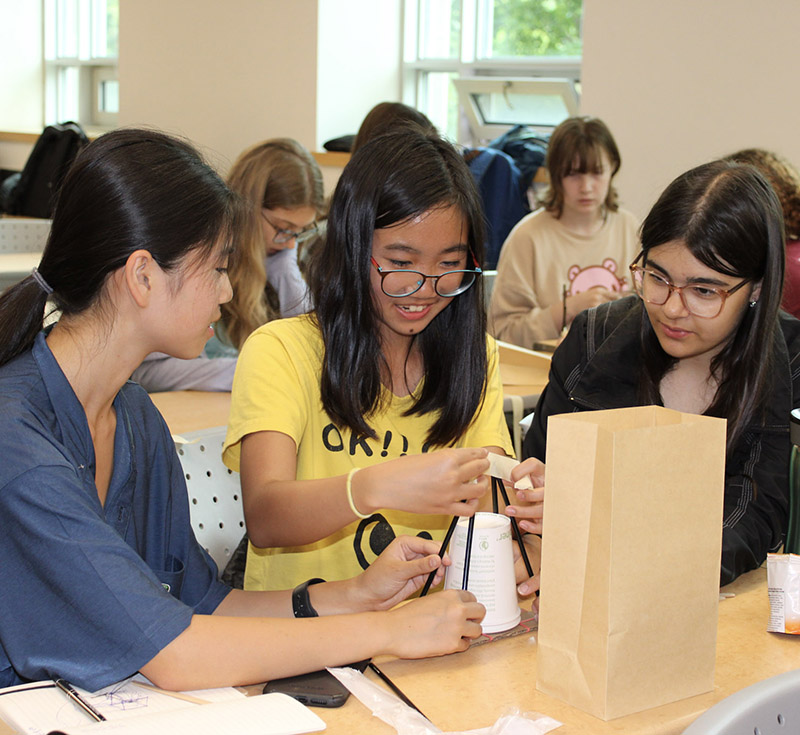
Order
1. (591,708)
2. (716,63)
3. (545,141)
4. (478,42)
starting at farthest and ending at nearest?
(478,42) → (545,141) → (716,63) → (591,708)

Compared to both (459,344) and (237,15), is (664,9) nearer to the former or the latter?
(237,15)

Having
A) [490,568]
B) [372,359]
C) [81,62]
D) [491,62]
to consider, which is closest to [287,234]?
[372,359]

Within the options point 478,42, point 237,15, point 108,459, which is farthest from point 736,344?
point 237,15

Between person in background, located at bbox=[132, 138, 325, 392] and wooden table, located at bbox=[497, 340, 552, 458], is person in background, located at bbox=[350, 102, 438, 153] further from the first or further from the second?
wooden table, located at bbox=[497, 340, 552, 458]

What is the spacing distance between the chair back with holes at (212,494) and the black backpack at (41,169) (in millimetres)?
5041

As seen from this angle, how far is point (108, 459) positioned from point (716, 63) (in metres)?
3.45

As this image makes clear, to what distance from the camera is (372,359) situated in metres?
1.58

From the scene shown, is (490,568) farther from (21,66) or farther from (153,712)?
(21,66)

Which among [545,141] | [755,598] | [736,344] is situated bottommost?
[755,598]

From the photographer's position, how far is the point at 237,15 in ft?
18.5

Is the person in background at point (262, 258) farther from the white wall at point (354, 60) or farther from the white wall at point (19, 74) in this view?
the white wall at point (19, 74)

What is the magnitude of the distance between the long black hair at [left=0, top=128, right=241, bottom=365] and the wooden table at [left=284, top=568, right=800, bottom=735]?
1.82 ft

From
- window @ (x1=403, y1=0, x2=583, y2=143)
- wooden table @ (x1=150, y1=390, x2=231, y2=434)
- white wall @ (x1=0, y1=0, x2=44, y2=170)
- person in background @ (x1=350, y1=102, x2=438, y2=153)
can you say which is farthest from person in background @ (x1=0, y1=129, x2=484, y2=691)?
white wall @ (x1=0, y1=0, x2=44, y2=170)

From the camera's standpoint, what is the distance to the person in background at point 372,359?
1.49 metres
